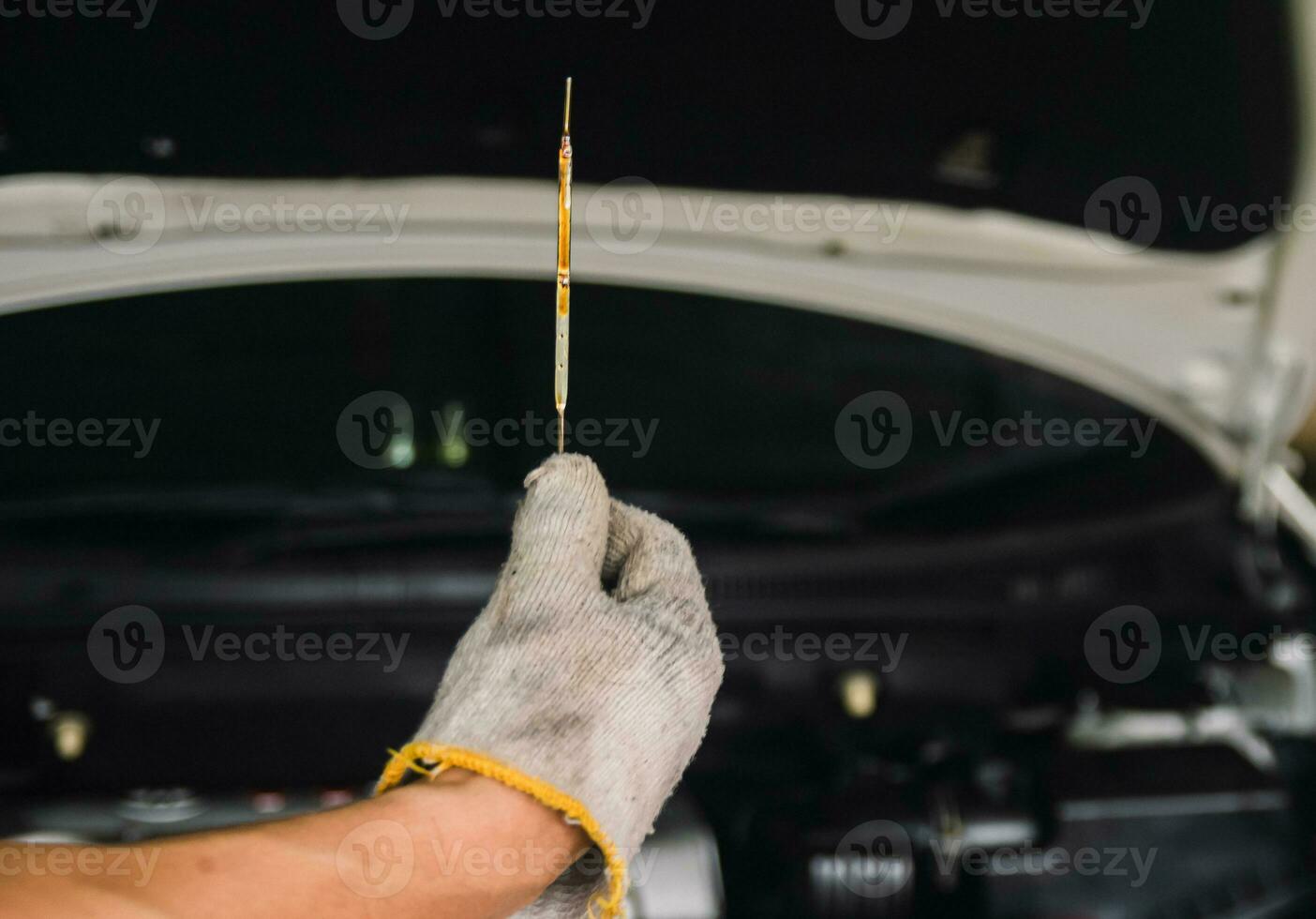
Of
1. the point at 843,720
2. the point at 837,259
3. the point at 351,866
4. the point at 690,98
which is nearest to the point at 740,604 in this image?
the point at 843,720

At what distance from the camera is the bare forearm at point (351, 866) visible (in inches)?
18.9

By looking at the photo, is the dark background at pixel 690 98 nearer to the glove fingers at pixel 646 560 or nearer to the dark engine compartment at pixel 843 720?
the dark engine compartment at pixel 843 720

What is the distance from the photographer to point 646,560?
72 centimetres

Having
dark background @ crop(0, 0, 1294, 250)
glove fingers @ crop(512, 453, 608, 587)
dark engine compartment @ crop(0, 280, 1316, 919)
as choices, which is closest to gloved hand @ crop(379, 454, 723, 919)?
glove fingers @ crop(512, 453, 608, 587)

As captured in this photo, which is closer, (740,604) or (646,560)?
(646,560)

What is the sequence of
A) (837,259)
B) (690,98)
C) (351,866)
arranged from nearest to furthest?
(351,866), (690,98), (837,259)

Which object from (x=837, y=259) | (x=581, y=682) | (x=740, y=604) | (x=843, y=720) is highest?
(x=837, y=259)

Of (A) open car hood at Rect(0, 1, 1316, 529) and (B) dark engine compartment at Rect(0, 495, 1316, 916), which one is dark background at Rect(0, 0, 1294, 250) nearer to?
(A) open car hood at Rect(0, 1, 1316, 529)

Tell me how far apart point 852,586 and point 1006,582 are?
0.65 ft

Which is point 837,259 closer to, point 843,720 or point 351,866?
point 843,720

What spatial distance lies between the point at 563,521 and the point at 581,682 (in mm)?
98

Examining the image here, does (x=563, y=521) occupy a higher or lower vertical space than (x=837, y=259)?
lower

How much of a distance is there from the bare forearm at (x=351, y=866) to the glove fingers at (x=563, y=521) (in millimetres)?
140

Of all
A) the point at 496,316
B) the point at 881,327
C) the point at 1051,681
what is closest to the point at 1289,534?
the point at 1051,681
